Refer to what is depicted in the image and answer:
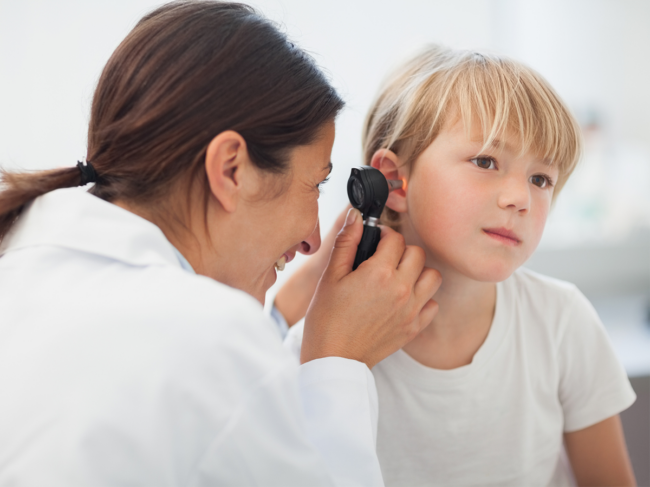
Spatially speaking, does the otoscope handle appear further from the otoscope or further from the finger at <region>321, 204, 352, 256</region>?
the finger at <region>321, 204, 352, 256</region>

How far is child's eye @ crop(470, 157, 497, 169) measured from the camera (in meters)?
0.97

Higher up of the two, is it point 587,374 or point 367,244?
point 367,244

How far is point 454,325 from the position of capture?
114 cm

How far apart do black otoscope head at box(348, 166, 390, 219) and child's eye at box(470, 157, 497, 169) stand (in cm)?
15

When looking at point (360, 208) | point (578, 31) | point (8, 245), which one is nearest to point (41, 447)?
point (8, 245)

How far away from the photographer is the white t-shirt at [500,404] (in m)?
1.08

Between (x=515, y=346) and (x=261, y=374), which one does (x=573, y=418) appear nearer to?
(x=515, y=346)

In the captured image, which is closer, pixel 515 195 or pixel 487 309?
pixel 515 195

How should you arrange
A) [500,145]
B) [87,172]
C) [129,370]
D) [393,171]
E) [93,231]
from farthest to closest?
[393,171] < [500,145] < [87,172] < [93,231] < [129,370]

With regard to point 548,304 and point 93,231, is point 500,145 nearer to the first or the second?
point 548,304

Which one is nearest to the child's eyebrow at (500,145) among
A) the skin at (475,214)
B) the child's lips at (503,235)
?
the skin at (475,214)

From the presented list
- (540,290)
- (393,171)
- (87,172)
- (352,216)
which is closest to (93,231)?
(87,172)

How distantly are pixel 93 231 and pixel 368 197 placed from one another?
0.44 m

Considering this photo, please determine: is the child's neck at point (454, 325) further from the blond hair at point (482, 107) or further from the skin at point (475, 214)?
the blond hair at point (482, 107)
